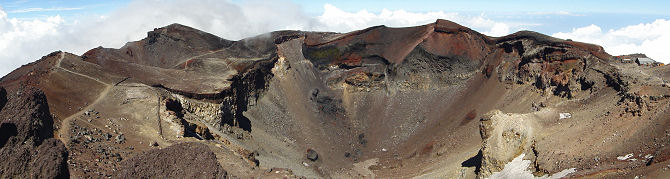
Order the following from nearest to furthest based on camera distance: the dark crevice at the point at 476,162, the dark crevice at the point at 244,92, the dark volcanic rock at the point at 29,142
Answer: the dark volcanic rock at the point at 29,142
the dark crevice at the point at 476,162
the dark crevice at the point at 244,92

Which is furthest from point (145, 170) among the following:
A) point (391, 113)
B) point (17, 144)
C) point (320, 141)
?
point (391, 113)

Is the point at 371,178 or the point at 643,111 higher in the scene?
the point at 643,111

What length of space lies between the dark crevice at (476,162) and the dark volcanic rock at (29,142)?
2408 centimetres

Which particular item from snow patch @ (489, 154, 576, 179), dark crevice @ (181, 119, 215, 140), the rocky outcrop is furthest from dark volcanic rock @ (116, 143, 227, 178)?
dark crevice @ (181, 119, 215, 140)

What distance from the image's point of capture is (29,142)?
13.1 m

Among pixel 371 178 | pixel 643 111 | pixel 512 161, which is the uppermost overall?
pixel 643 111

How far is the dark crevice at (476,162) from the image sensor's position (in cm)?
3102

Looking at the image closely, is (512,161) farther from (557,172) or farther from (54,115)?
(54,115)

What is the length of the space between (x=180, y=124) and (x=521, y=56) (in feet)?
114

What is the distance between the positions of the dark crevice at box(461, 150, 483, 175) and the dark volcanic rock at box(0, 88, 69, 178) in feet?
79.0

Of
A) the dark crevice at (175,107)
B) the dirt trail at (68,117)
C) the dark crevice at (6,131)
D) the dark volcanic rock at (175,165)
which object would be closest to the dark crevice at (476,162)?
the dark crevice at (175,107)

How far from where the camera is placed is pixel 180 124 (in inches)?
1220

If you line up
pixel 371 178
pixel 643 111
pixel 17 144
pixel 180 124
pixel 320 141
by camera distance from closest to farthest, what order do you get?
1. pixel 17 144
2. pixel 643 111
3. pixel 180 124
4. pixel 371 178
5. pixel 320 141

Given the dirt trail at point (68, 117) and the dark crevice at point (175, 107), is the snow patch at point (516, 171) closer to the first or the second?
the dark crevice at point (175, 107)
